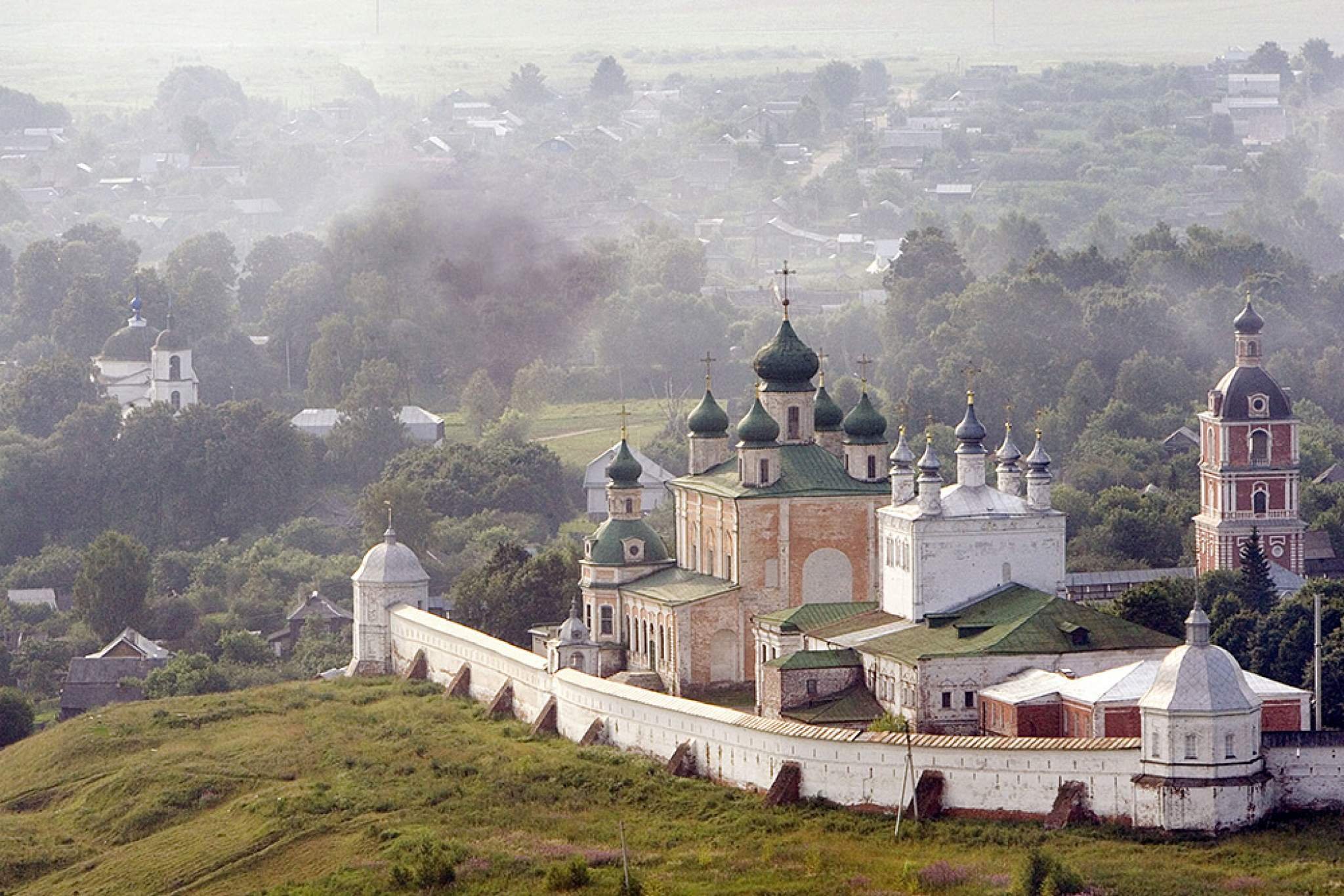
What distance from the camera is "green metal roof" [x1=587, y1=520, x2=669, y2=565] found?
52094 millimetres

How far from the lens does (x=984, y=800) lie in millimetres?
41625

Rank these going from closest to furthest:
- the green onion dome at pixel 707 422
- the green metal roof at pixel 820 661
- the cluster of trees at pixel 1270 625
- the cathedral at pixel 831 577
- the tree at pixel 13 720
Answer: the cathedral at pixel 831 577, the green metal roof at pixel 820 661, the cluster of trees at pixel 1270 625, the green onion dome at pixel 707 422, the tree at pixel 13 720

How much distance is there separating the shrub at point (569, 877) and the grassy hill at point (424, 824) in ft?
0.39

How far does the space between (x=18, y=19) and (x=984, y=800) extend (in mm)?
116534

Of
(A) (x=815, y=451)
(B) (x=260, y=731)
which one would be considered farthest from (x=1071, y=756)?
(B) (x=260, y=731)

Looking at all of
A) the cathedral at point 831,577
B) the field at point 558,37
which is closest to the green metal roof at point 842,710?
the cathedral at point 831,577

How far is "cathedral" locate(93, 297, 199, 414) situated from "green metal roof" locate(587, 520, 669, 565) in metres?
34.3

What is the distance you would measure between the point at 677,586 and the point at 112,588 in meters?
19.6

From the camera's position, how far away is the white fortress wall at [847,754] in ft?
135

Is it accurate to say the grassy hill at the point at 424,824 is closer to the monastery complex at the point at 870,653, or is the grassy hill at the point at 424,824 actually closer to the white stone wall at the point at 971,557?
the monastery complex at the point at 870,653

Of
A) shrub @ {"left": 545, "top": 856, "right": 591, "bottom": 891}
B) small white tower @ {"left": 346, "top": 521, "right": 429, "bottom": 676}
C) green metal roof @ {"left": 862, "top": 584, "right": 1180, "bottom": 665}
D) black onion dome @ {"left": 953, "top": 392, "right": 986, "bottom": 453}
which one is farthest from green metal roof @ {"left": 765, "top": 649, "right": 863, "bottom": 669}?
small white tower @ {"left": 346, "top": 521, "right": 429, "bottom": 676}

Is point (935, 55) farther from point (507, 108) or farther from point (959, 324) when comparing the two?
point (959, 324)

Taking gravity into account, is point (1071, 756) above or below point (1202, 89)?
below

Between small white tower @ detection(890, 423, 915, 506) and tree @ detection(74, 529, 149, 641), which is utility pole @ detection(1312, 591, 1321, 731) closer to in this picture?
small white tower @ detection(890, 423, 915, 506)
